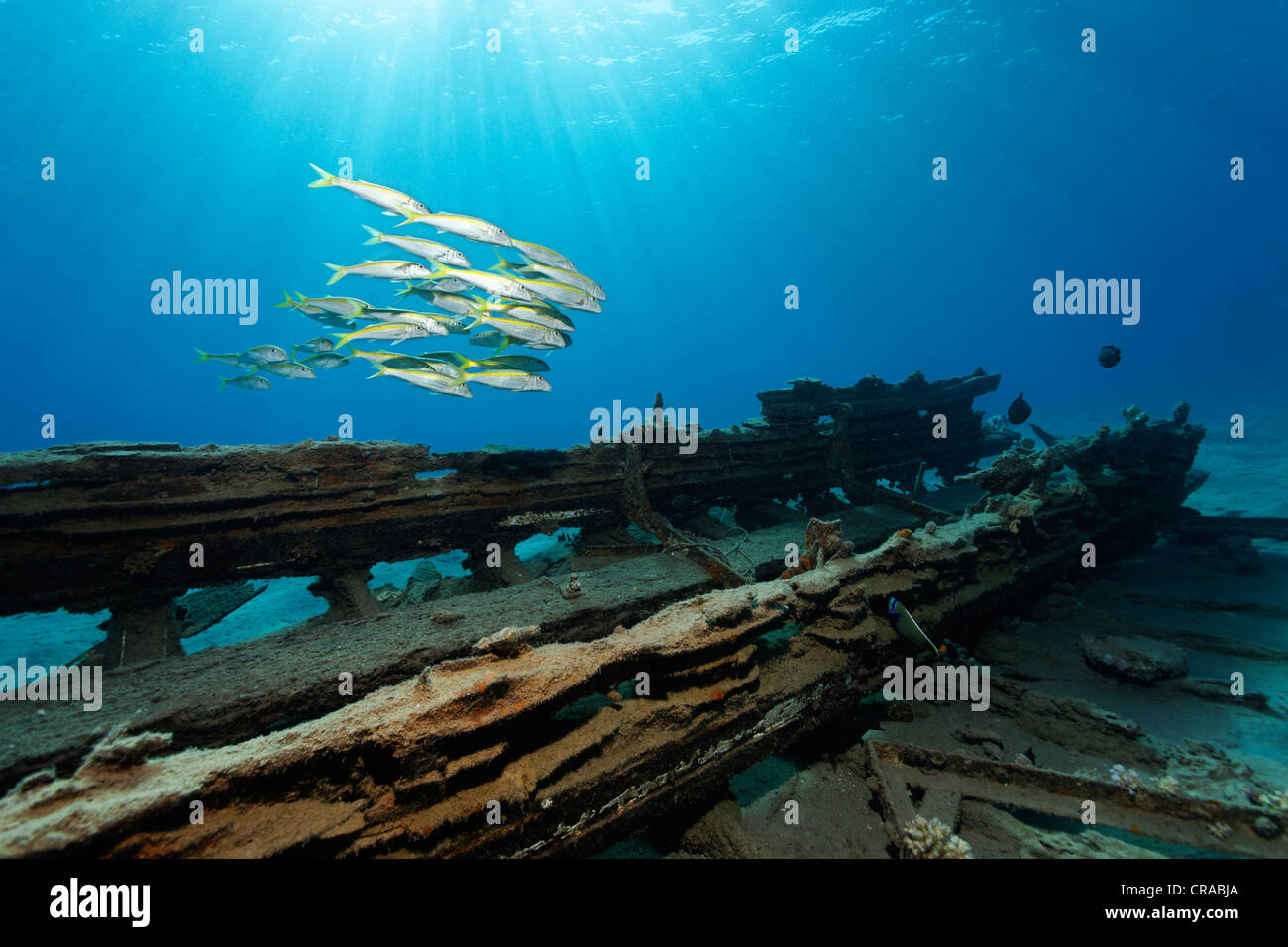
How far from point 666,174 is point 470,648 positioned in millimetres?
77908

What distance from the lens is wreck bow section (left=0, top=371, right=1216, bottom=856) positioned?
7.16 feet

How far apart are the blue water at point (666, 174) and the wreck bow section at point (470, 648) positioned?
1877 cm

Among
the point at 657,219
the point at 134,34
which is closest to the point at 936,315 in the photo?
the point at 657,219

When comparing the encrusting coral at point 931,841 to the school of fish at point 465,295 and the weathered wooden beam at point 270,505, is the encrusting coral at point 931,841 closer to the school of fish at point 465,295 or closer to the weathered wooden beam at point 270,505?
the weathered wooden beam at point 270,505

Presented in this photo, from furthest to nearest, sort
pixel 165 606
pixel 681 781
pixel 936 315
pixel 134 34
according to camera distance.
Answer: pixel 936 315 → pixel 134 34 → pixel 165 606 → pixel 681 781

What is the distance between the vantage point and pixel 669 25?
37594mm

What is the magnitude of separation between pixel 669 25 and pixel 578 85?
13.1 metres

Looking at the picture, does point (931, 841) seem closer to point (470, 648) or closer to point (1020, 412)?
point (470, 648)

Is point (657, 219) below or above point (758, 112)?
above

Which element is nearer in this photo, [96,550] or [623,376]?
[96,550]

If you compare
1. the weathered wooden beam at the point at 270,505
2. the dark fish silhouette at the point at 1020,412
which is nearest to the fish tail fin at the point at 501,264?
the weathered wooden beam at the point at 270,505

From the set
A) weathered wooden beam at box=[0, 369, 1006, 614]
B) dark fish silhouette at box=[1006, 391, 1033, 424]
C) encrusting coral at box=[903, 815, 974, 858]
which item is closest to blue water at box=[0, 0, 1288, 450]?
weathered wooden beam at box=[0, 369, 1006, 614]

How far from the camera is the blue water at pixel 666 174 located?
38562 millimetres
